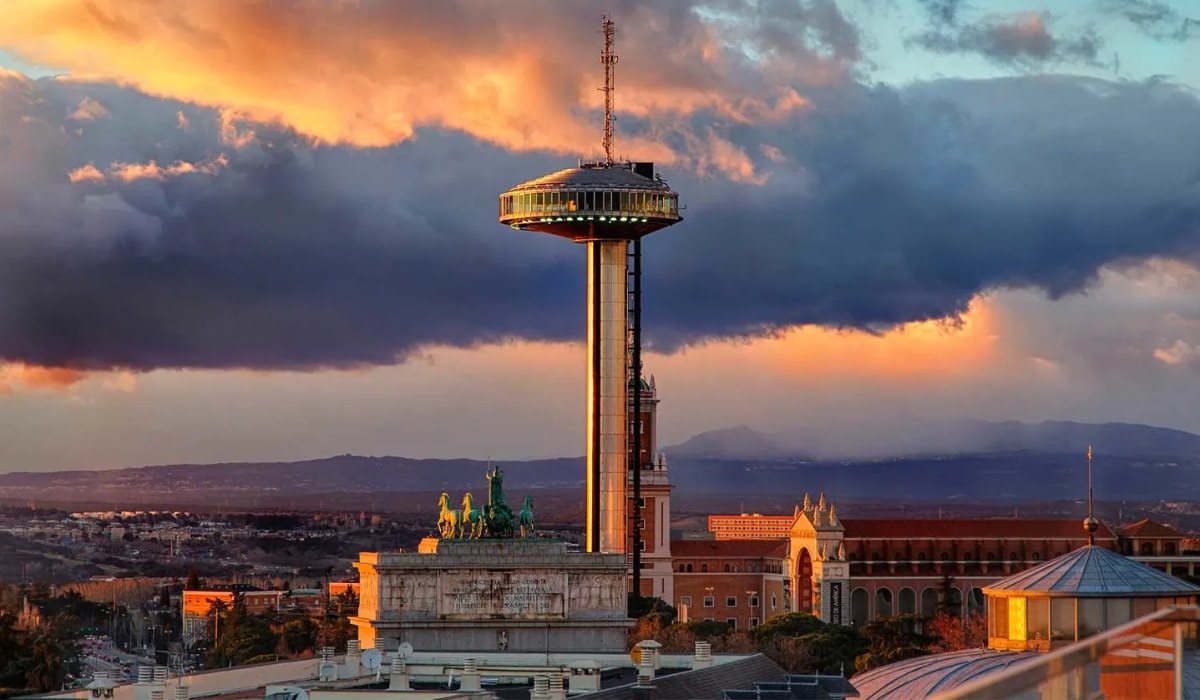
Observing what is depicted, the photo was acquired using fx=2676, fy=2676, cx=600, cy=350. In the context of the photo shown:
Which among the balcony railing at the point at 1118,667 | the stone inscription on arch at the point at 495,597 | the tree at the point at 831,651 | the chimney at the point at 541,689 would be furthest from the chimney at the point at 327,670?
the tree at the point at 831,651

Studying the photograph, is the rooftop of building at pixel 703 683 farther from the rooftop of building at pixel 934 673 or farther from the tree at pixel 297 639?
the tree at pixel 297 639

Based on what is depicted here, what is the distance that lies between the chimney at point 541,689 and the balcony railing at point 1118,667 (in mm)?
72463

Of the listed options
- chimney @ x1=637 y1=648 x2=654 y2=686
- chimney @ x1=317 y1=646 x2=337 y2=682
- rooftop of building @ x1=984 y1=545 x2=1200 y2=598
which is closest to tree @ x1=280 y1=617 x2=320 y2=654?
chimney @ x1=637 y1=648 x2=654 y2=686

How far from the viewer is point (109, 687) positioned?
79.3 metres

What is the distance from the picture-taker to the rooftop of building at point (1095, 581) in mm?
69312

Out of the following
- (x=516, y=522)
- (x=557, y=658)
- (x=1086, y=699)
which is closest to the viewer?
(x=1086, y=699)

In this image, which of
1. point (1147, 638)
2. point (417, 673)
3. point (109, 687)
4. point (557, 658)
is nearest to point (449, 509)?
point (557, 658)

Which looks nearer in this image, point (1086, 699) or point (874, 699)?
point (1086, 699)

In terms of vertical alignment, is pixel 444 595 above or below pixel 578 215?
below

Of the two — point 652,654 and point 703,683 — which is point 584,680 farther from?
point 652,654

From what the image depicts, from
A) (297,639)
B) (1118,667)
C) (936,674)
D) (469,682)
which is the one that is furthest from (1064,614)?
(297,639)

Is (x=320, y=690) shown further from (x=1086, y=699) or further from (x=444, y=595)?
(x=444, y=595)

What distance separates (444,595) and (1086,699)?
14743 centimetres

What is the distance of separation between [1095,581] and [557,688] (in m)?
22.8
